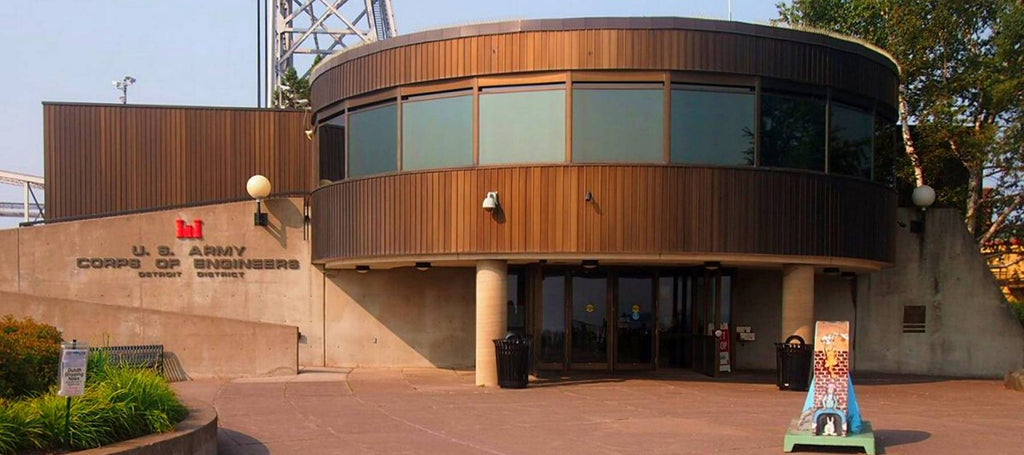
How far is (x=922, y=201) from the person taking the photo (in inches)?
926

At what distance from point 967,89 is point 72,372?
78.7ft

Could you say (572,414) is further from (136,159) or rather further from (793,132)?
(136,159)

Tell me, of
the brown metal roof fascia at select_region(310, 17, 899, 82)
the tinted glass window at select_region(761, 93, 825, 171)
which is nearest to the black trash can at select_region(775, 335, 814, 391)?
the tinted glass window at select_region(761, 93, 825, 171)

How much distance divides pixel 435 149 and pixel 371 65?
7.49 feet

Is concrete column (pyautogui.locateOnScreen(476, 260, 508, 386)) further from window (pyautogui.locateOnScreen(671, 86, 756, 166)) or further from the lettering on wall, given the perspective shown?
the lettering on wall

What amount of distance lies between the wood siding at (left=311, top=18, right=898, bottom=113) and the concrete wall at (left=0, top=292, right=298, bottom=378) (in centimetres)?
533

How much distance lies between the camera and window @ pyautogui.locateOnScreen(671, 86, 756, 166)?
18.9m

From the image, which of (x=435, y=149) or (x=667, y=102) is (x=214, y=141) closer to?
(x=435, y=149)

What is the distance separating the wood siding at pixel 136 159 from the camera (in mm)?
24703

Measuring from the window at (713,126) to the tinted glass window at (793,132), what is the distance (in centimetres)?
32

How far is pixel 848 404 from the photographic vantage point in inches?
485

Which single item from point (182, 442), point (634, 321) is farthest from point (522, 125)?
point (182, 442)

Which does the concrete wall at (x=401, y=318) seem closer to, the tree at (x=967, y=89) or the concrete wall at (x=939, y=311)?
the concrete wall at (x=939, y=311)

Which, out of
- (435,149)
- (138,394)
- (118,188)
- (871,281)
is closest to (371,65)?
(435,149)
